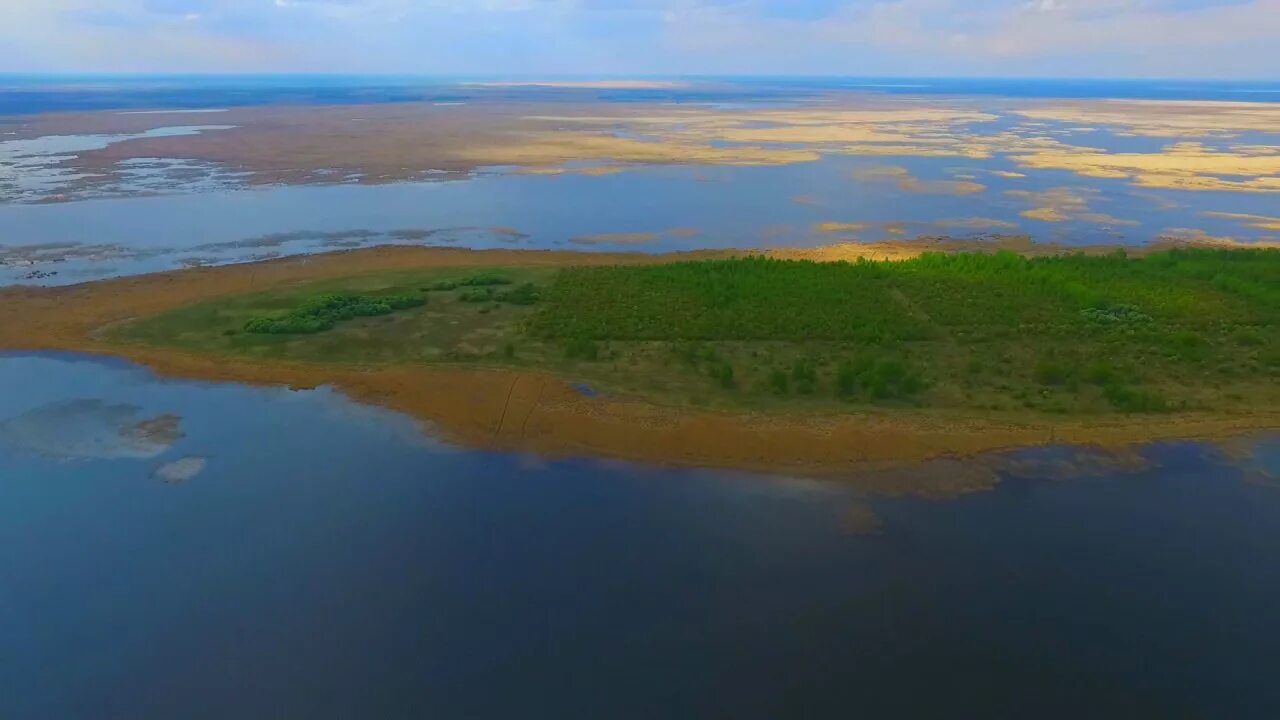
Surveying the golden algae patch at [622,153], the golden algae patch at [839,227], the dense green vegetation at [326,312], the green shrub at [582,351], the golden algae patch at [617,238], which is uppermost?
the golden algae patch at [622,153]

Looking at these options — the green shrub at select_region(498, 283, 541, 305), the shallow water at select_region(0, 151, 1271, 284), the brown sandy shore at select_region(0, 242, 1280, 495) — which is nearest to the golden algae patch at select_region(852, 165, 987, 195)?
the shallow water at select_region(0, 151, 1271, 284)

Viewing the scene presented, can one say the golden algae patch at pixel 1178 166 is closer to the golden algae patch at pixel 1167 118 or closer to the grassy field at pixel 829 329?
the golden algae patch at pixel 1167 118

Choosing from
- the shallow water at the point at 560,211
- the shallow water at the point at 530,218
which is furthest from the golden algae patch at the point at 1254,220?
the shallow water at the point at 530,218

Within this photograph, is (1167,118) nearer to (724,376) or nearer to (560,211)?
(560,211)

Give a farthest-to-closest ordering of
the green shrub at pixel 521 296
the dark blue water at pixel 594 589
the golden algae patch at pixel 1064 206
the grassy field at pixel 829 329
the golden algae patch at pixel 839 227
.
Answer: the golden algae patch at pixel 1064 206
the golden algae patch at pixel 839 227
the green shrub at pixel 521 296
the grassy field at pixel 829 329
the dark blue water at pixel 594 589

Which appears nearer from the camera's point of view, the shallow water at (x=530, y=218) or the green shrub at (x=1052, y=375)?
the green shrub at (x=1052, y=375)

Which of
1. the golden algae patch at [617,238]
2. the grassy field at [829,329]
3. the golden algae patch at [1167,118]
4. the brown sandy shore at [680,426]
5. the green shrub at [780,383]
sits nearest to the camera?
the brown sandy shore at [680,426]

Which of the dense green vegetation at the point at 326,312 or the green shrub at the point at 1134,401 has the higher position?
the dense green vegetation at the point at 326,312

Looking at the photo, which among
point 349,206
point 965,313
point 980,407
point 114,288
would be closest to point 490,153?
point 349,206

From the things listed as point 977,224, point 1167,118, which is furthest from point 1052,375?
point 1167,118

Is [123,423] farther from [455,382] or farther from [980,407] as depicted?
[980,407]
